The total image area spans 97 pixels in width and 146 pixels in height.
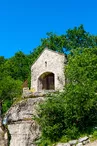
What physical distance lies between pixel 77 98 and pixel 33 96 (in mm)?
5835

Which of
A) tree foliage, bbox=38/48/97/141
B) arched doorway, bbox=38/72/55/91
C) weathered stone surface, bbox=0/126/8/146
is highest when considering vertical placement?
arched doorway, bbox=38/72/55/91

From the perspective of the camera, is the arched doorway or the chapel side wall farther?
the arched doorway

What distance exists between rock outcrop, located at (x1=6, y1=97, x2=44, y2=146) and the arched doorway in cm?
621

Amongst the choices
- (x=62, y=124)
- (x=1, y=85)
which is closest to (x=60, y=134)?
(x=62, y=124)

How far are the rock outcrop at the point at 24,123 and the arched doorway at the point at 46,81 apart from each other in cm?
621

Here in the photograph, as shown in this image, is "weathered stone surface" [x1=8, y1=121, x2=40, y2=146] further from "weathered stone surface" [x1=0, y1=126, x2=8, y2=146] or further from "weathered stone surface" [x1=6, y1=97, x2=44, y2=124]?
"weathered stone surface" [x1=6, y1=97, x2=44, y2=124]

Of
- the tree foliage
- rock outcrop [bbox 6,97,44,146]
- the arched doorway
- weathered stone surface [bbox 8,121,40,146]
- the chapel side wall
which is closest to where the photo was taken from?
the tree foliage

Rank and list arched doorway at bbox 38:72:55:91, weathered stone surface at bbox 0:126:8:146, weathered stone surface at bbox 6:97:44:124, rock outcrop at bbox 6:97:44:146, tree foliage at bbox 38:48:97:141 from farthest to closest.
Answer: arched doorway at bbox 38:72:55:91
weathered stone surface at bbox 6:97:44:124
weathered stone surface at bbox 0:126:8:146
rock outcrop at bbox 6:97:44:146
tree foliage at bbox 38:48:97:141

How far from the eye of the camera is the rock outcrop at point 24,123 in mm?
30016

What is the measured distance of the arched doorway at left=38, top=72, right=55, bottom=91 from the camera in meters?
38.2

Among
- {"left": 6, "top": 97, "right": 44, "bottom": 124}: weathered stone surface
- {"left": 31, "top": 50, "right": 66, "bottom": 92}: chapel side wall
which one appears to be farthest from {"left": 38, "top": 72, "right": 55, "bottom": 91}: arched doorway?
{"left": 6, "top": 97, "right": 44, "bottom": 124}: weathered stone surface

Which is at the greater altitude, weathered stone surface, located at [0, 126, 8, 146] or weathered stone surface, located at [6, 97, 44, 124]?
weathered stone surface, located at [6, 97, 44, 124]

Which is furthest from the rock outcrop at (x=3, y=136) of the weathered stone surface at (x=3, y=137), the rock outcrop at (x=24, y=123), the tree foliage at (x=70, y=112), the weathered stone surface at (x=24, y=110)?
the tree foliage at (x=70, y=112)

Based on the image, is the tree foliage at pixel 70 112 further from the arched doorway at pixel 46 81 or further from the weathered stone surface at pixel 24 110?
the arched doorway at pixel 46 81
